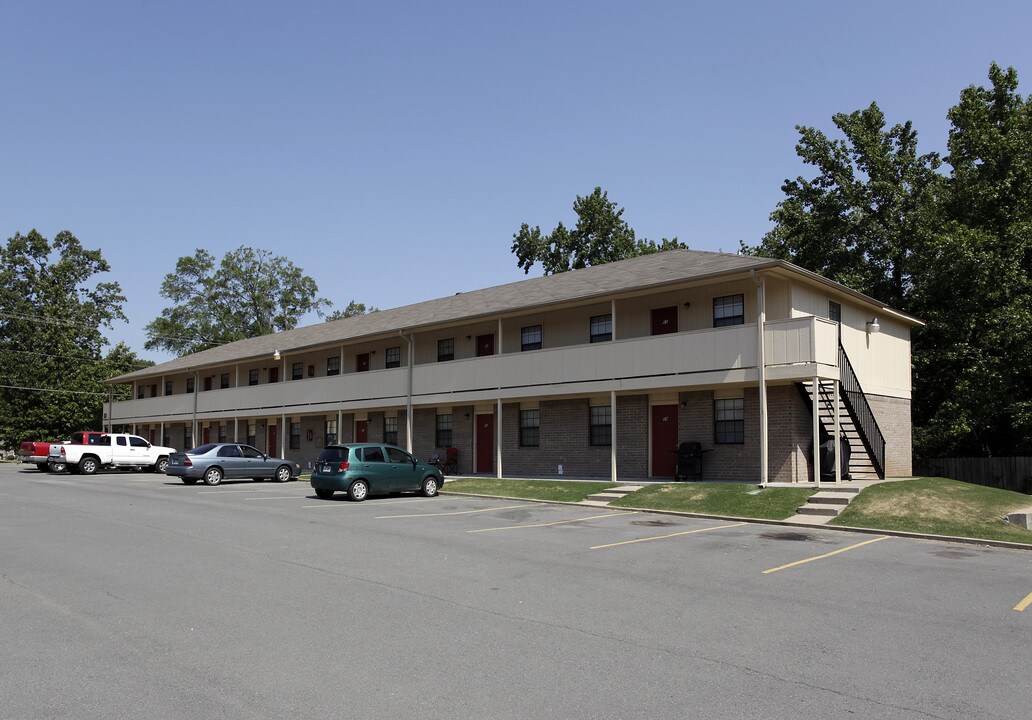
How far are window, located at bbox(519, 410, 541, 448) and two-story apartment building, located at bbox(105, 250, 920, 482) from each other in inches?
2.7

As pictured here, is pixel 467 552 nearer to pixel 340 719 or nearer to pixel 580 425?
pixel 340 719

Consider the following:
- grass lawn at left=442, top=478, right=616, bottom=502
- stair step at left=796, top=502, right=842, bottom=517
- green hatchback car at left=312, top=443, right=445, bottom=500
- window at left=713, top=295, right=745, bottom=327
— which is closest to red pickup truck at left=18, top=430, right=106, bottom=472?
green hatchback car at left=312, top=443, right=445, bottom=500

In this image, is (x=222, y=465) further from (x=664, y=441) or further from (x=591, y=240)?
(x=591, y=240)

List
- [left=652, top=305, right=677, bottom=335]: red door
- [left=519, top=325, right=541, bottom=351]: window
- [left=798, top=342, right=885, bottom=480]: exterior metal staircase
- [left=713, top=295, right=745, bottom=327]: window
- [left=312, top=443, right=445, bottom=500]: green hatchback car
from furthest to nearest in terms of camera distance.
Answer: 1. [left=519, top=325, right=541, bottom=351]: window
2. [left=652, top=305, right=677, bottom=335]: red door
3. [left=713, top=295, right=745, bottom=327]: window
4. [left=798, top=342, right=885, bottom=480]: exterior metal staircase
5. [left=312, top=443, right=445, bottom=500]: green hatchback car

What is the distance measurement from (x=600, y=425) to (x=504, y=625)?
18.0 meters

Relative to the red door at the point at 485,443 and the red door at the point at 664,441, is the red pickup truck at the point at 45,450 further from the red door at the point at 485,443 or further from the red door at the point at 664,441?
the red door at the point at 664,441

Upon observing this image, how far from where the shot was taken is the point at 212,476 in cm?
2759

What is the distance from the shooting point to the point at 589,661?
614cm

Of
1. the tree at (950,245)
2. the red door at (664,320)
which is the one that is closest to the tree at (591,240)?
the tree at (950,245)

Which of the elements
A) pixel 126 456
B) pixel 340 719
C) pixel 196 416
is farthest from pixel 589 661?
pixel 196 416

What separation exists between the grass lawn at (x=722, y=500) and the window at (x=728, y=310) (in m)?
4.92

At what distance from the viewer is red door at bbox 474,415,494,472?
28.8m

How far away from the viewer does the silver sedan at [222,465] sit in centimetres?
2739

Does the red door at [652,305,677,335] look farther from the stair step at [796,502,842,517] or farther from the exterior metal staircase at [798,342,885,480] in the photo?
the stair step at [796,502,842,517]
